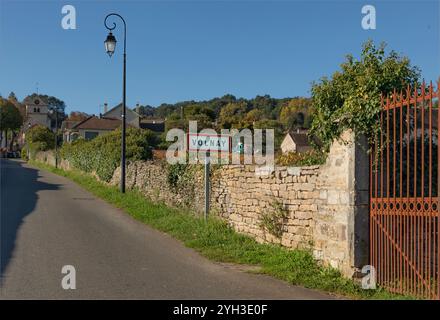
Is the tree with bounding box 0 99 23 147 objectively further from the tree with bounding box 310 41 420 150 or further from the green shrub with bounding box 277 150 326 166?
the tree with bounding box 310 41 420 150

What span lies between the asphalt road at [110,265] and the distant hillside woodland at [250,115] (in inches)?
1136

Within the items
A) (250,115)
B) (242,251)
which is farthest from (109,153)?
(250,115)

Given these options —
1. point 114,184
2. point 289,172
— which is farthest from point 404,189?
point 114,184

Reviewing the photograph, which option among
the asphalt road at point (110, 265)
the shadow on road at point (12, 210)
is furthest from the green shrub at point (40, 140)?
the asphalt road at point (110, 265)

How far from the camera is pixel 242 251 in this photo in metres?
9.47

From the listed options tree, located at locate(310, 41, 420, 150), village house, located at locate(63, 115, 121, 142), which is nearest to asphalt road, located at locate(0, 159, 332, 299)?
tree, located at locate(310, 41, 420, 150)

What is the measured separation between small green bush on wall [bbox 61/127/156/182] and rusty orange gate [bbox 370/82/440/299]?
17322 millimetres

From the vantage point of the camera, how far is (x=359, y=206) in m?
7.35

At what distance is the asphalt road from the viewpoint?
6.76 metres

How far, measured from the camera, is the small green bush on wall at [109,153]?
24059mm

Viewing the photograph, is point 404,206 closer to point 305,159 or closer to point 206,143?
point 305,159

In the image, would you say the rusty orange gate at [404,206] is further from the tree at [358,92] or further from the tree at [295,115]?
the tree at [295,115]
